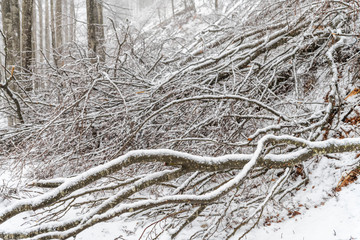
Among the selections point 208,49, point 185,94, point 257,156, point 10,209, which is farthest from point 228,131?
point 10,209

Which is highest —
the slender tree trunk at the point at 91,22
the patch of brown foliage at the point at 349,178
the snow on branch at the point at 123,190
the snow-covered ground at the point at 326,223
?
the slender tree trunk at the point at 91,22

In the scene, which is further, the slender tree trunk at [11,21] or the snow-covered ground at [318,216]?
the slender tree trunk at [11,21]

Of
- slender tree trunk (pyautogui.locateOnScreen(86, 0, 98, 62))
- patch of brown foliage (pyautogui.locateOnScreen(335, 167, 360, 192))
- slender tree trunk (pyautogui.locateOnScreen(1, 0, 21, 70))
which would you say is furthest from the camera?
slender tree trunk (pyautogui.locateOnScreen(1, 0, 21, 70))

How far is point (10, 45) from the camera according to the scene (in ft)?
20.1

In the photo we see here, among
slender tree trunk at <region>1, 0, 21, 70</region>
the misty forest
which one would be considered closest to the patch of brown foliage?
the misty forest

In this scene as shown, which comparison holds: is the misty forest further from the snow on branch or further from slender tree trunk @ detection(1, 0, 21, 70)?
slender tree trunk @ detection(1, 0, 21, 70)

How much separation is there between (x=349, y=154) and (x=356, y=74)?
3.33 ft

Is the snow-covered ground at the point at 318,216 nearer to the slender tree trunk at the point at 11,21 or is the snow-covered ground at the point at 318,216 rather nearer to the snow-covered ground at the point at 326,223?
the snow-covered ground at the point at 326,223

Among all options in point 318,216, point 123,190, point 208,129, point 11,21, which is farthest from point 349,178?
point 11,21

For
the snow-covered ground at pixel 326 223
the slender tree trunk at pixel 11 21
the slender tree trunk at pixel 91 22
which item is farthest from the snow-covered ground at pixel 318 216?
the slender tree trunk at pixel 11 21

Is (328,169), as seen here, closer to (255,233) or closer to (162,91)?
(255,233)

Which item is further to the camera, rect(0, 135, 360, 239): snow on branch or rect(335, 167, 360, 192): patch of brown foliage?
rect(335, 167, 360, 192): patch of brown foliage

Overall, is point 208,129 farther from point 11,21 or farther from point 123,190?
point 11,21

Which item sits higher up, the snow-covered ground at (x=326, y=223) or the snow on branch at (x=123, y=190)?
the snow on branch at (x=123, y=190)
